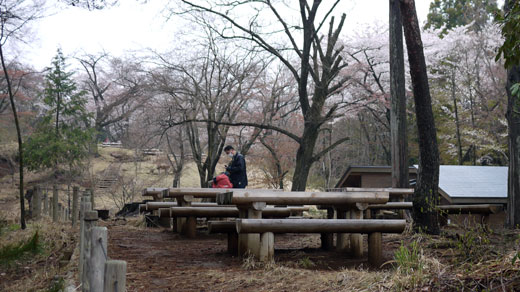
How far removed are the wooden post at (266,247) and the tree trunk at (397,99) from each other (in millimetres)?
7515

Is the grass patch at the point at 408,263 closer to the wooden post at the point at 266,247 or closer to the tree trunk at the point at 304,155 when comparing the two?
the wooden post at the point at 266,247

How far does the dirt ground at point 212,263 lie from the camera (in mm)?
4965

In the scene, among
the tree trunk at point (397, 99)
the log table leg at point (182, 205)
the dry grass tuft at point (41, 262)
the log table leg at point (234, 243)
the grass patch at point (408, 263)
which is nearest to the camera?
the grass patch at point (408, 263)

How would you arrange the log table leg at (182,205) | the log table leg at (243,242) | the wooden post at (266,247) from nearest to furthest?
the wooden post at (266,247), the log table leg at (243,242), the log table leg at (182,205)

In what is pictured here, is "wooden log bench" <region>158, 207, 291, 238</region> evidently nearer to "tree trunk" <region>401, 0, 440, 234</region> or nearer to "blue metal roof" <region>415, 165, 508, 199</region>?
"tree trunk" <region>401, 0, 440, 234</region>

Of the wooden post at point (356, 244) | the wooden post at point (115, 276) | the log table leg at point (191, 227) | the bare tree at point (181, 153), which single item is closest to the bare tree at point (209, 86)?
the bare tree at point (181, 153)

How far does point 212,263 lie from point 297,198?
4.57 feet

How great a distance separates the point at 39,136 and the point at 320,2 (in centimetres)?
2177

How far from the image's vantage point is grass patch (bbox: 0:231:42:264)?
31.3ft

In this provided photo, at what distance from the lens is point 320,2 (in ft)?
56.5

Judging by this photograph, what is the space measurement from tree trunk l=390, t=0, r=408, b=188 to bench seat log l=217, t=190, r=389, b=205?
6523 mm

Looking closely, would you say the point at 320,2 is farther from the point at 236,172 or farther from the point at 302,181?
the point at 236,172

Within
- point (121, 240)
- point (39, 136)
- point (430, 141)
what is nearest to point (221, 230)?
point (121, 240)

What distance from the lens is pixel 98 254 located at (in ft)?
10.3
